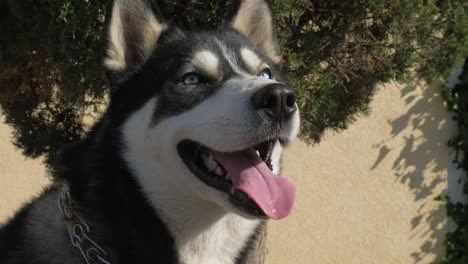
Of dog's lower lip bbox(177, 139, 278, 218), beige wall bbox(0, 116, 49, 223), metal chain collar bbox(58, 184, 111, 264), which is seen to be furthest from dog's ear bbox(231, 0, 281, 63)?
beige wall bbox(0, 116, 49, 223)

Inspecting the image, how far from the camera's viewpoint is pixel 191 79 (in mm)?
2727

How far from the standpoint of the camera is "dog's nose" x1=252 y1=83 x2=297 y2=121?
7.78ft

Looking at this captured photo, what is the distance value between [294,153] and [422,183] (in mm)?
1554

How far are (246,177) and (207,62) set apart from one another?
1.90 ft

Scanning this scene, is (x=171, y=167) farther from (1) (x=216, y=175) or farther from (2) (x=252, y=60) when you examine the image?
(2) (x=252, y=60)

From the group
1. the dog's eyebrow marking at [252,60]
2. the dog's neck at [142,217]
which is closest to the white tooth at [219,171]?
the dog's neck at [142,217]

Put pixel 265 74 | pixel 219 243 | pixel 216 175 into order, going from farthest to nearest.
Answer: pixel 265 74, pixel 219 243, pixel 216 175

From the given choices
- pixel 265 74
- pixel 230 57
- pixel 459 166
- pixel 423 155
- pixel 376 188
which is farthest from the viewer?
pixel 459 166

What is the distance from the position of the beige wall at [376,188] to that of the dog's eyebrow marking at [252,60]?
9.81ft

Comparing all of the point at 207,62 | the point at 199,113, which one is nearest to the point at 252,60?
the point at 207,62

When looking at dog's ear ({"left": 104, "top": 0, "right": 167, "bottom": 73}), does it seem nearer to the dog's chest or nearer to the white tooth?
the white tooth

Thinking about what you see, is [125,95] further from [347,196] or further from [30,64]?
[347,196]

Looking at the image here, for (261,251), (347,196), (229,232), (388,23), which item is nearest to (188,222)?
(229,232)

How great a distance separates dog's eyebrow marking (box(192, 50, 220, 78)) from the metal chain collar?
0.78 metres
